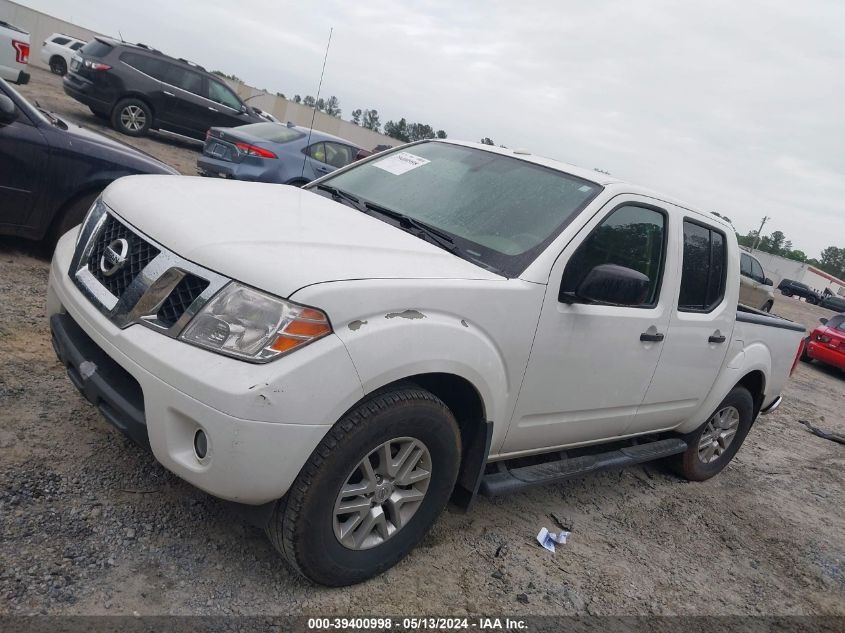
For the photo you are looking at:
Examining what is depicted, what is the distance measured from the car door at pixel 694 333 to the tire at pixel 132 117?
1294 cm

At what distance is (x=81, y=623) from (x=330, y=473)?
909 mm

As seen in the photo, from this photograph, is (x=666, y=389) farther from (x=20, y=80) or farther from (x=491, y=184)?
(x=20, y=80)

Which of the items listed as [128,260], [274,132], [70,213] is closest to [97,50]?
[274,132]

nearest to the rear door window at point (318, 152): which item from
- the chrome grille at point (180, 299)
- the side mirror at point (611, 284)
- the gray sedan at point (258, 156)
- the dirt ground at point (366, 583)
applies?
the gray sedan at point (258, 156)

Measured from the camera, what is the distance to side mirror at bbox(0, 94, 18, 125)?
4.80m

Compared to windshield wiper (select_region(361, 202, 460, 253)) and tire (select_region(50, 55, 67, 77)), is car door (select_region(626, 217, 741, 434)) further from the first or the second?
tire (select_region(50, 55, 67, 77))

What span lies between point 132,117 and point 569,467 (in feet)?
44.4

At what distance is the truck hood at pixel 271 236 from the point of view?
2.33 m

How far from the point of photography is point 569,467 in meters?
3.60

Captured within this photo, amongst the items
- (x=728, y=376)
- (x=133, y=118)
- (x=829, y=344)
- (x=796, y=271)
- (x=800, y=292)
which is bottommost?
(x=800, y=292)

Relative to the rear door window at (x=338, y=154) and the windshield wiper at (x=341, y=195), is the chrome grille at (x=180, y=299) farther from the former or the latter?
the rear door window at (x=338, y=154)

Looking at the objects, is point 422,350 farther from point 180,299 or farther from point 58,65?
point 58,65

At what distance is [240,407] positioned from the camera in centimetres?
214

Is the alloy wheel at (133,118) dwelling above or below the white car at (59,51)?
below
